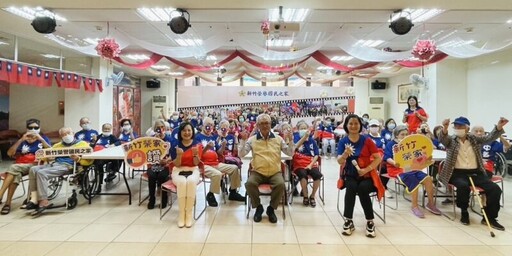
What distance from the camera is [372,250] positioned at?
9.09 feet

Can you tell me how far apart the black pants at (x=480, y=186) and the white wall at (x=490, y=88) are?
4.47 m

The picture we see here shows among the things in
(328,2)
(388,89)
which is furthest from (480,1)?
(388,89)

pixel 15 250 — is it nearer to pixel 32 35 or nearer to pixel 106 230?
pixel 106 230

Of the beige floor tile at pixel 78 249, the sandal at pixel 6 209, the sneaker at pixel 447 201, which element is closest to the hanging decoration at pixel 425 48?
the sneaker at pixel 447 201

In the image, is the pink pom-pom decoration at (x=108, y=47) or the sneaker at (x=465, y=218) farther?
the pink pom-pom decoration at (x=108, y=47)

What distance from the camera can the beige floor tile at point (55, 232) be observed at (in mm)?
2965

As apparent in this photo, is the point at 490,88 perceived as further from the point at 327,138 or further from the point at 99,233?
the point at 99,233

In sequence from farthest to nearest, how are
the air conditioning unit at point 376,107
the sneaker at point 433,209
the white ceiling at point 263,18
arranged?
the air conditioning unit at point 376,107 < the white ceiling at point 263,18 < the sneaker at point 433,209

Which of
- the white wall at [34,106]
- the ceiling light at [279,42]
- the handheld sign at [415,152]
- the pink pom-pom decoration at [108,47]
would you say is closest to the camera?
the handheld sign at [415,152]

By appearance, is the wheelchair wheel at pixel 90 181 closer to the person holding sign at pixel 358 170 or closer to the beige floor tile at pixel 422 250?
the person holding sign at pixel 358 170

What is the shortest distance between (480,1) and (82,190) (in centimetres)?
550

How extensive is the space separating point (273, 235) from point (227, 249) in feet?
1.76

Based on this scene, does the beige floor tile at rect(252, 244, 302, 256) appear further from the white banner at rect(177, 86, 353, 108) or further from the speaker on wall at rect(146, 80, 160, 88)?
the speaker on wall at rect(146, 80, 160, 88)

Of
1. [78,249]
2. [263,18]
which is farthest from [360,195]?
[263,18]
